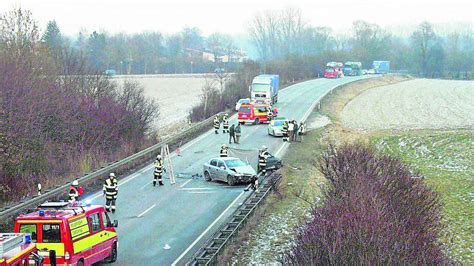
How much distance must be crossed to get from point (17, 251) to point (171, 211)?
11.8 meters

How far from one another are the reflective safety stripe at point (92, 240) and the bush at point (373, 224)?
4.61 meters

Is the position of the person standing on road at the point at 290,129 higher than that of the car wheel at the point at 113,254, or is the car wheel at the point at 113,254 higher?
the person standing on road at the point at 290,129

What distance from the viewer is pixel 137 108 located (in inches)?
1547

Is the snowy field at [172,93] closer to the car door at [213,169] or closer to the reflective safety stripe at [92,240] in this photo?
the car door at [213,169]

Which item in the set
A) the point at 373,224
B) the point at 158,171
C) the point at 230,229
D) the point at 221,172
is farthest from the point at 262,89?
the point at 373,224

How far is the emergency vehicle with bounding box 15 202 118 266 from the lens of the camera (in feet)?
45.5

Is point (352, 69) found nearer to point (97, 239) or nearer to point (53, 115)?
point (53, 115)

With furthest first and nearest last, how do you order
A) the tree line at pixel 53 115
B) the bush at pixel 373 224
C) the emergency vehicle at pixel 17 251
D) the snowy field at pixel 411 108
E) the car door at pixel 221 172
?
the snowy field at pixel 411 108 → the car door at pixel 221 172 → the tree line at pixel 53 115 → the bush at pixel 373 224 → the emergency vehicle at pixel 17 251

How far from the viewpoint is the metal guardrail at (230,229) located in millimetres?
15445

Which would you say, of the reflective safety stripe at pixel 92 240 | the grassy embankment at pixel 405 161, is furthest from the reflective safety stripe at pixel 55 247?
the grassy embankment at pixel 405 161

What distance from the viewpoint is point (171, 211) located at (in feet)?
74.0

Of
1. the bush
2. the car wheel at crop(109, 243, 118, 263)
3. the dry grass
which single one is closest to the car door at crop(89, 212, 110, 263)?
the car wheel at crop(109, 243, 118, 263)

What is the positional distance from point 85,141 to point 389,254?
78.2ft

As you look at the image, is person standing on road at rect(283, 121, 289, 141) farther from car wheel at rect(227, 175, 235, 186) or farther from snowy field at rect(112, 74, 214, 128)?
snowy field at rect(112, 74, 214, 128)
